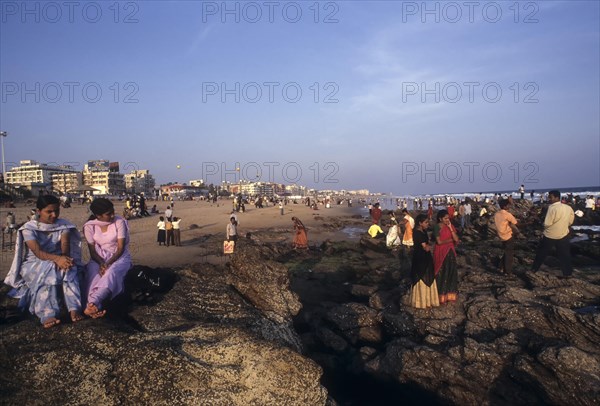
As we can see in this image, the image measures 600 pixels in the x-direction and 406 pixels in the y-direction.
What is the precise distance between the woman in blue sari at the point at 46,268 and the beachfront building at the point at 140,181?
12885cm

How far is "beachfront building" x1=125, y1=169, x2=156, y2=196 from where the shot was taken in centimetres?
12825

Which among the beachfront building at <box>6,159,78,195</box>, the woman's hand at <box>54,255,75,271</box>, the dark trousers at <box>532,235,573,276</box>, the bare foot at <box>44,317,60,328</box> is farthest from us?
the beachfront building at <box>6,159,78,195</box>

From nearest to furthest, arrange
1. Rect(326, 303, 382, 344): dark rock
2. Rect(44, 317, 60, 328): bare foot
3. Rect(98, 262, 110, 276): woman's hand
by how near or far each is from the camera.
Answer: Rect(44, 317, 60, 328): bare foot
Rect(98, 262, 110, 276): woman's hand
Rect(326, 303, 382, 344): dark rock

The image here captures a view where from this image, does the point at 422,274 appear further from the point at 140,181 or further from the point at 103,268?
the point at 140,181

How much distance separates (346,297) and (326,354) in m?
3.25

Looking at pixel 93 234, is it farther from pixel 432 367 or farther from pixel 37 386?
pixel 432 367

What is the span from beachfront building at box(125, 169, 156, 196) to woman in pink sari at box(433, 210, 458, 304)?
423 feet

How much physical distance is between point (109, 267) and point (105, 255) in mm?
331

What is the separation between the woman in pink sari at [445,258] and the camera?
270 inches

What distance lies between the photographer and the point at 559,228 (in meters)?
8.01

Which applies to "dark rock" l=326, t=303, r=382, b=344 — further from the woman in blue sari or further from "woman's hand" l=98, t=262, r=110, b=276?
the woman in blue sari

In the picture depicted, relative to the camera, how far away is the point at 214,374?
3.12 meters

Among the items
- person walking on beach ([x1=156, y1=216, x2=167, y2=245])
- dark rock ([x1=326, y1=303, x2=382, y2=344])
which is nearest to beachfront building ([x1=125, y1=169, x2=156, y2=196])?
person walking on beach ([x1=156, y1=216, x2=167, y2=245])

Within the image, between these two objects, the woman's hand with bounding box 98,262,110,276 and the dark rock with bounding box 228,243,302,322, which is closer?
the woman's hand with bounding box 98,262,110,276
